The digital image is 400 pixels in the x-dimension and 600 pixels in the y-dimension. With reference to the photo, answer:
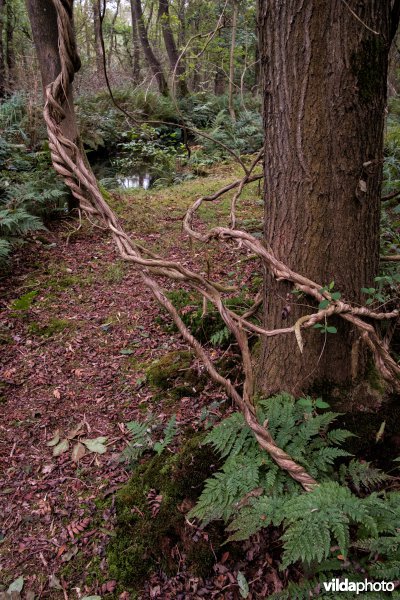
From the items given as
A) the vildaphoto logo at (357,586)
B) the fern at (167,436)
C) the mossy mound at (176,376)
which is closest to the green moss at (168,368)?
the mossy mound at (176,376)

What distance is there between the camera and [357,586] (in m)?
1.27

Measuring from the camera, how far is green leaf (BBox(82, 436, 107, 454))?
2320 mm

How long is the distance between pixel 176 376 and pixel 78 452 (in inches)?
28.5

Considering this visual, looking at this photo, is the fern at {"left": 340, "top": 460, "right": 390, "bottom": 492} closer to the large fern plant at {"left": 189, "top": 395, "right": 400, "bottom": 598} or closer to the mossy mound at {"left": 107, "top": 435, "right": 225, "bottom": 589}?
the large fern plant at {"left": 189, "top": 395, "right": 400, "bottom": 598}

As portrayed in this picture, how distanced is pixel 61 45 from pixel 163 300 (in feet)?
3.10

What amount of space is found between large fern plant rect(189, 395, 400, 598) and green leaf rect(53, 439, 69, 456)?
970 mm

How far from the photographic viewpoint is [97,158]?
1010 centimetres

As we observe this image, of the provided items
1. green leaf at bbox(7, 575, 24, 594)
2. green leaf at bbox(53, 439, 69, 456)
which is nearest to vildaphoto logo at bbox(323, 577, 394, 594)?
green leaf at bbox(7, 575, 24, 594)

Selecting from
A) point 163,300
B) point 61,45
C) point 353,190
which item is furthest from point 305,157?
point 61,45

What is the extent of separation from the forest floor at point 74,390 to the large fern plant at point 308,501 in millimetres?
414

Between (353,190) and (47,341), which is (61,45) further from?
(47,341)

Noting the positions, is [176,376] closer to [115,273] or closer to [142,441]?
[142,441]

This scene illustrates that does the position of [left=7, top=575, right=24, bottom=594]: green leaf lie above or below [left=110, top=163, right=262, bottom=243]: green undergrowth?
below

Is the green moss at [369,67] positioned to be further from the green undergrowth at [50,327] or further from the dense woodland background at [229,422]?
the green undergrowth at [50,327]
